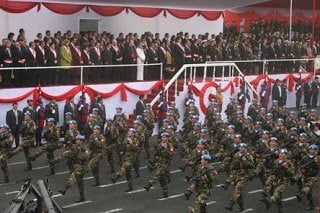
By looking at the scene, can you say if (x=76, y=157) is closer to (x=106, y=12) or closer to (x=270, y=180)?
(x=270, y=180)

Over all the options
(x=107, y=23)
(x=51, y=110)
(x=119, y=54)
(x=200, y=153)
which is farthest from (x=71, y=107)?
(x=107, y=23)

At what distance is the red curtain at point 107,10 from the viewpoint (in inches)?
1055

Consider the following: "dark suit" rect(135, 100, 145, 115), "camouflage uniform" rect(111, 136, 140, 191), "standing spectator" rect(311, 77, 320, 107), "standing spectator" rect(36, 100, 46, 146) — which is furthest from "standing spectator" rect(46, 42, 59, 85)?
"standing spectator" rect(311, 77, 320, 107)

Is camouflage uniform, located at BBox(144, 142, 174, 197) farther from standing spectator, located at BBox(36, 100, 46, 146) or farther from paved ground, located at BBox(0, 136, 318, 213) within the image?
standing spectator, located at BBox(36, 100, 46, 146)

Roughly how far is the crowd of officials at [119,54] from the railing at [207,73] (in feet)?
1.61

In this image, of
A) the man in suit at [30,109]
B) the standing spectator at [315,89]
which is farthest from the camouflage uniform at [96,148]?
the standing spectator at [315,89]

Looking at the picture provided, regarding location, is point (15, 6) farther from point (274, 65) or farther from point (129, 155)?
point (274, 65)

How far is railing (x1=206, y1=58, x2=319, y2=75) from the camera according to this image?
28.0 meters

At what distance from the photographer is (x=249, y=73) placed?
93.5 ft

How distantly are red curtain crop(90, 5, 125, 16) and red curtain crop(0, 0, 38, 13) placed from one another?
10.7 ft

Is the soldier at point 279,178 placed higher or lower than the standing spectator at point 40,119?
lower

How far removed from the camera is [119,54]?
74.7 ft

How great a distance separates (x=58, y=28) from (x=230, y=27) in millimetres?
14415

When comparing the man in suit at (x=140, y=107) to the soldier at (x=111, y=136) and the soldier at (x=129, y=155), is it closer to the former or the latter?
the soldier at (x=111, y=136)
